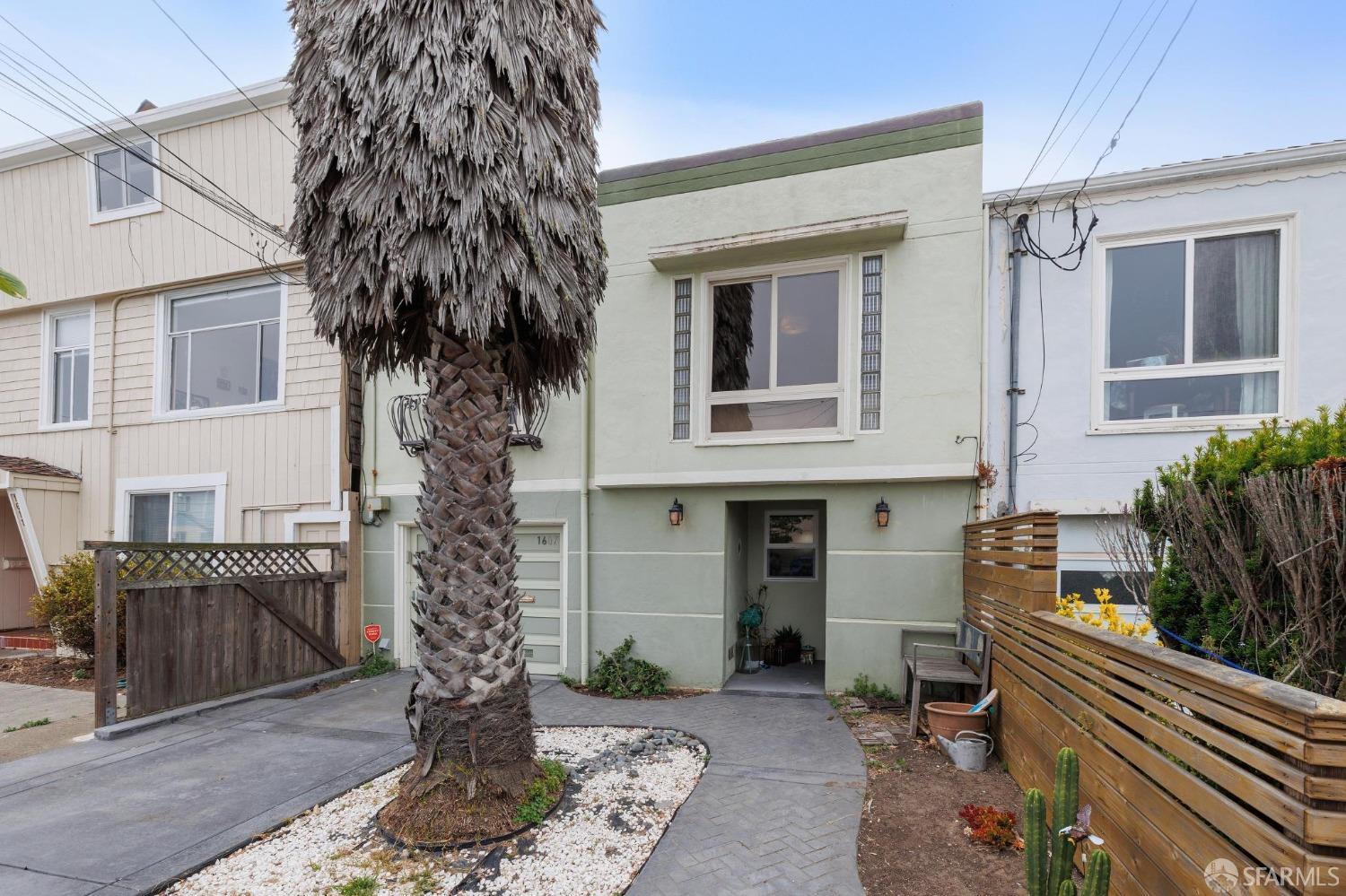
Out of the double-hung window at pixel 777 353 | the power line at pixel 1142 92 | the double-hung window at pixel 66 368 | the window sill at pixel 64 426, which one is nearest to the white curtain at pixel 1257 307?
the power line at pixel 1142 92

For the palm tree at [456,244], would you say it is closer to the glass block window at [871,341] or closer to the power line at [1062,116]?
the glass block window at [871,341]

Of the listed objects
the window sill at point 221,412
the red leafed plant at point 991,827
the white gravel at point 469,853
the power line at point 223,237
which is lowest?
the white gravel at point 469,853

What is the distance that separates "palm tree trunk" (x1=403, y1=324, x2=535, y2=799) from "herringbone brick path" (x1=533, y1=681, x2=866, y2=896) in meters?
1.15

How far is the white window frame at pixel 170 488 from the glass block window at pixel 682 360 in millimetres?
6299

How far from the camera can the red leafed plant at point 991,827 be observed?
→ 140 inches

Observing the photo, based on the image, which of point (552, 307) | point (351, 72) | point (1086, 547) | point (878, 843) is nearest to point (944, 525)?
Answer: point (1086, 547)

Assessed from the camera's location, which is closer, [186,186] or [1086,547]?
[1086,547]

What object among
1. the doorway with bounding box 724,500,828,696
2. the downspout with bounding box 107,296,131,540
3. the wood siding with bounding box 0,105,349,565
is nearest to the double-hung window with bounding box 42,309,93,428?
the wood siding with bounding box 0,105,349,565

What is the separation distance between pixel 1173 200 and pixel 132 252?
501 inches

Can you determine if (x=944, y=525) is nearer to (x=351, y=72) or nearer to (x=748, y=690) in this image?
(x=748, y=690)

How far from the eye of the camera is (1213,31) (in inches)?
257

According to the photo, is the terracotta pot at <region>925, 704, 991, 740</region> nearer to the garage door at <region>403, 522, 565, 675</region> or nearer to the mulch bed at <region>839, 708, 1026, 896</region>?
the mulch bed at <region>839, 708, 1026, 896</region>

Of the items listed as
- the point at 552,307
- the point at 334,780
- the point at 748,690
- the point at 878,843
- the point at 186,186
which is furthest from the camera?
the point at 186,186

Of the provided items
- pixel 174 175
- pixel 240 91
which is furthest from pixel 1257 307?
pixel 174 175
